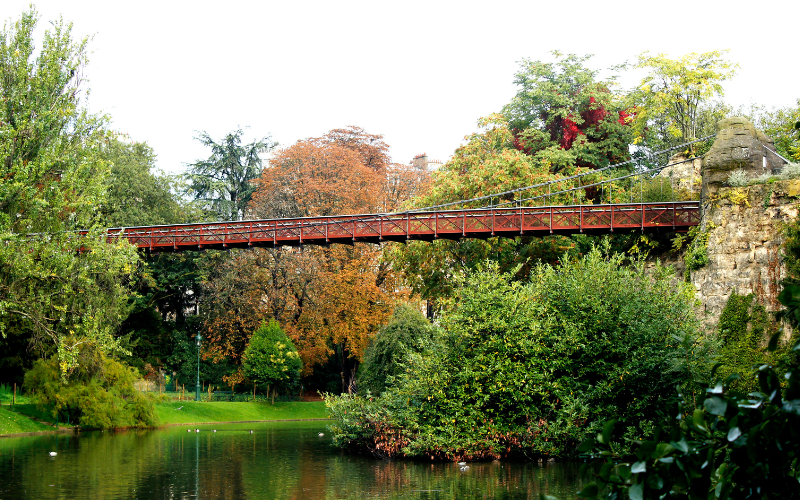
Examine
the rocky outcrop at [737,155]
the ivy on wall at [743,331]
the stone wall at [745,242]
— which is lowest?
the ivy on wall at [743,331]

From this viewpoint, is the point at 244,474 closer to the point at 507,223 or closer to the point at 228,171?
the point at 507,223

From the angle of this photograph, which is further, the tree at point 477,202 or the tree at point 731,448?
the tree at point 477,202

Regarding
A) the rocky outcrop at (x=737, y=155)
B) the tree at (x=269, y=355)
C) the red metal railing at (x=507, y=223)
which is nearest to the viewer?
the rocky outcrop at (x=737, y=155)

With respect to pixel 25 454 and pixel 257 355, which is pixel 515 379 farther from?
pixel 257 355

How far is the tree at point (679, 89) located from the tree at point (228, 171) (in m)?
25.1

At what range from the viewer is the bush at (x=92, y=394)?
28.7 m

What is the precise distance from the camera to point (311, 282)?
41.3 meters

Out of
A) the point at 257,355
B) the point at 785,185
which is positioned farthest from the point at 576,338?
the point at 257,355

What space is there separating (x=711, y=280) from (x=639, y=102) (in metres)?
16.6

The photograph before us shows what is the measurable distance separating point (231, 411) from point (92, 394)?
9.85 metres

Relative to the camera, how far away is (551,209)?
1050 inches

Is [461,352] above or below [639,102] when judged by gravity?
below

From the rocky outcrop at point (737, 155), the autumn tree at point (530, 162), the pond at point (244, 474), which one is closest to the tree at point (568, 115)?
the autumn tree at point (530, 162)

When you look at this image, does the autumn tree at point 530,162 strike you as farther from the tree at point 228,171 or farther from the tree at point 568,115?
the tree at point 228,171
